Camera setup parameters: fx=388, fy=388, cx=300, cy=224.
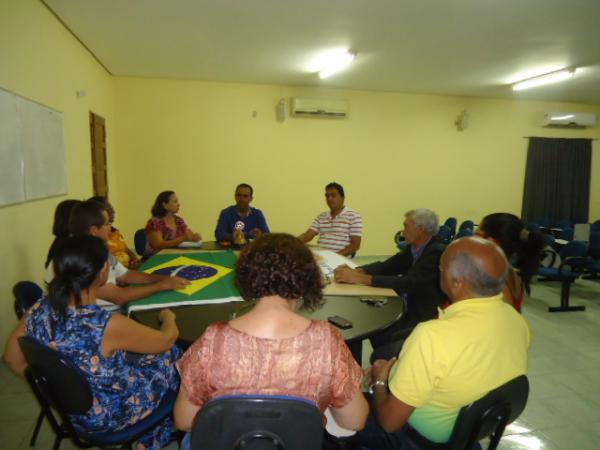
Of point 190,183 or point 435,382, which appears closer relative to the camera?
point 435,382

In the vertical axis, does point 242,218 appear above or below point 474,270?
below

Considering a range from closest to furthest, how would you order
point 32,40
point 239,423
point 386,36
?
1. point 239,423
2. point 32,40
3. point 386,36

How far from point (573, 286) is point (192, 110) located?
6129 millimetres

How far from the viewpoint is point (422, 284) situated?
2.29 metres

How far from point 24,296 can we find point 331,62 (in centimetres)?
444

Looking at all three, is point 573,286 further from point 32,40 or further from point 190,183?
point 32,40

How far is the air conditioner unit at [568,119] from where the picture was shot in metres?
7.32

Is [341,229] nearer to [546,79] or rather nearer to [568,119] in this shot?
[546,79]

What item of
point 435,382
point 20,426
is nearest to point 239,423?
point 435,382

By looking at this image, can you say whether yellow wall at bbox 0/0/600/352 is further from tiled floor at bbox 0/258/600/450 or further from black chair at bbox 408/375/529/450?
black chair at bbox 408/375/529/450

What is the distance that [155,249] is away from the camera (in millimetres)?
3395

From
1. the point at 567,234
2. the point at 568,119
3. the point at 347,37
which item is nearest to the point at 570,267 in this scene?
the point at 567,234

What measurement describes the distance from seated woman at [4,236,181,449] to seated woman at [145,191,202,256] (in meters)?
1.95

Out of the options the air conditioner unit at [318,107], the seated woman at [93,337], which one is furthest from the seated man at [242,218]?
the air conditioner unit at [318,107]
